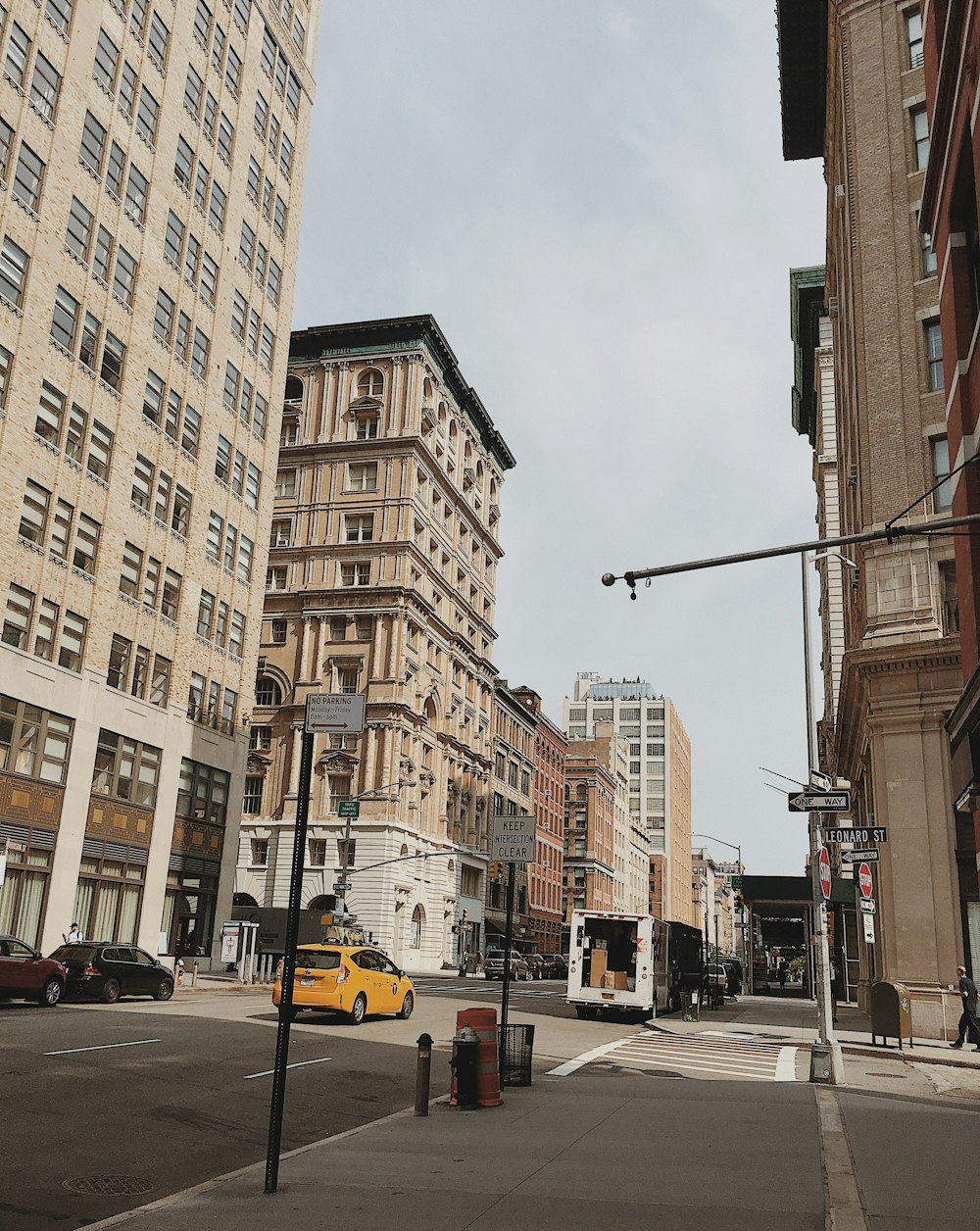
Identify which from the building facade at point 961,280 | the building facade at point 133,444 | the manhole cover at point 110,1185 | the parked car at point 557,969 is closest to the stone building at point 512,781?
the parked car at point 557,969

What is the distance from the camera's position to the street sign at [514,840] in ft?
53.9

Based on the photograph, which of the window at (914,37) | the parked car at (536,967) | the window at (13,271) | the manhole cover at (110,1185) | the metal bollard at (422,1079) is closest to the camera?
the manhole cover at (110,1185)

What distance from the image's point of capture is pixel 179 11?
1852 inches

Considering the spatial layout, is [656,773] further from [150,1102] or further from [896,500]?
[150,1102]

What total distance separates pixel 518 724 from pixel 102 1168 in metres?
96.2

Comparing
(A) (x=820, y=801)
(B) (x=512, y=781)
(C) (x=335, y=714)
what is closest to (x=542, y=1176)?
(C) (x=335, y=714)

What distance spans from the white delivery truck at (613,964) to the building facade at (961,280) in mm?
17773

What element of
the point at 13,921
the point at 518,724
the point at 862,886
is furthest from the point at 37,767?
the point at 518,724

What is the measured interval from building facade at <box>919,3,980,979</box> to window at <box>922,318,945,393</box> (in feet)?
53.8

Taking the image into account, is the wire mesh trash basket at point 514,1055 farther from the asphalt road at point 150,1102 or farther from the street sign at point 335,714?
the street sign at point 335,714

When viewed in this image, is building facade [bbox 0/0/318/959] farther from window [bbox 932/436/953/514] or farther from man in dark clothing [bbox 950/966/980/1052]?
window [bbox 932/436/953/514]

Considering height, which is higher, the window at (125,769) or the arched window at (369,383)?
the arched window at (369,383)

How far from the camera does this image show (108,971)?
29.2 metres

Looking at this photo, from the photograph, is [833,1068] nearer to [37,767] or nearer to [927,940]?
[927,940]
